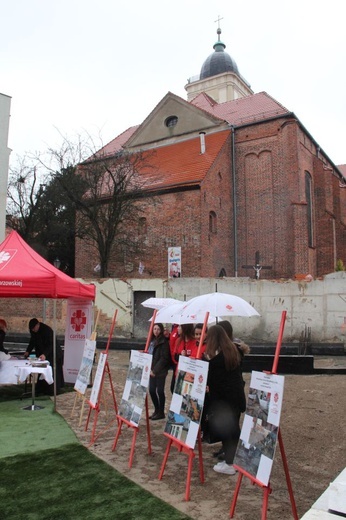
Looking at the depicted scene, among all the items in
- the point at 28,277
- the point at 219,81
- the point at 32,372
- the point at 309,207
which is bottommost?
the point at 32,372

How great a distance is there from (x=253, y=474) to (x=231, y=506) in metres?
0.51

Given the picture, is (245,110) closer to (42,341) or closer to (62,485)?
(42,341)

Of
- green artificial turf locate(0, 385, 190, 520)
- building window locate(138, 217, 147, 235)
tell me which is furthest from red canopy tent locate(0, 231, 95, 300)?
building window locate(138, 217, 147, 235)

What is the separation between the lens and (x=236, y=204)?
2878 cm

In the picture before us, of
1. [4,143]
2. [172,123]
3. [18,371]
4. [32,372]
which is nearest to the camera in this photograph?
[32,372]

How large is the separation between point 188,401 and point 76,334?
21.0ft

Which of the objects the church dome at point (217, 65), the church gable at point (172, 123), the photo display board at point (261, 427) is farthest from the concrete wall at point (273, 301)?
the church dome at point (217, 65)

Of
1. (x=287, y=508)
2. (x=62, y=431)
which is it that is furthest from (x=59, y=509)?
(x=62, y=431)

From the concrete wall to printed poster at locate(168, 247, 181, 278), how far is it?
20.6 feet

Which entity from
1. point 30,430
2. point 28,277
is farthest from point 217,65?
point 30,430

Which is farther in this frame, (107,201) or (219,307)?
(107,201)

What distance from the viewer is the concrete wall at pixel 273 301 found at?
53.6ft

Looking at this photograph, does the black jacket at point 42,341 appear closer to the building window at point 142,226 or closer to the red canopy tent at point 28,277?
the red canopy tent at point 28,277

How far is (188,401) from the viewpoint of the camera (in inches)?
177
